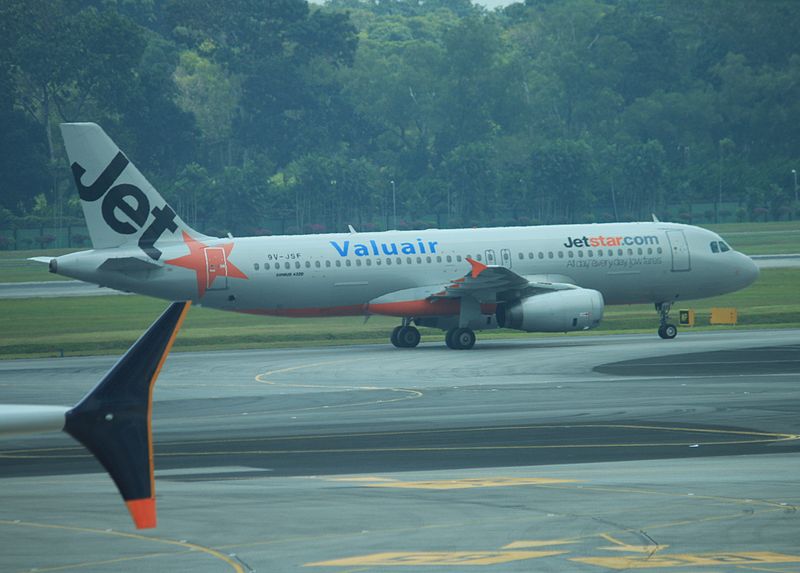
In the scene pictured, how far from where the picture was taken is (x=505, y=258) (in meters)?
52.4

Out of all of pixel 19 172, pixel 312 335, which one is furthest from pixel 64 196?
pixel 312 335

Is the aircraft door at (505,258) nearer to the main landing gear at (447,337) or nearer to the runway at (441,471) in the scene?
the main landing gear at (447,337)

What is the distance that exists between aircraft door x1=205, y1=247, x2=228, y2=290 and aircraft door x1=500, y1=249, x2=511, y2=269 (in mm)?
9619

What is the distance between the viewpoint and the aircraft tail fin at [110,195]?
158 feet

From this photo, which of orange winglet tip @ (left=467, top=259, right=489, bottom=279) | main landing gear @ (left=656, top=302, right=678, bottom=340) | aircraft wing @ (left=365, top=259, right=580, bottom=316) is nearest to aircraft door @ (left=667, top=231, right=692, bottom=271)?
main landing gear @ (left=656, top=302, right=678, bottom=340)

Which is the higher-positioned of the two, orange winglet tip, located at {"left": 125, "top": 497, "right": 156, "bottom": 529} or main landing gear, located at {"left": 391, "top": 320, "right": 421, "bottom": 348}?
orange winglet tip, located at {"left": 125, "top": 497, "right": 156, "bottom": 529}

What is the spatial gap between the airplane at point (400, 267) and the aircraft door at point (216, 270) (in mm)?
46

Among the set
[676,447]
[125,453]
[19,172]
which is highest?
[19,172]

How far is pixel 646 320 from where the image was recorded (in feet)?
203

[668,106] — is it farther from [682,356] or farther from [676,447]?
[676,447]

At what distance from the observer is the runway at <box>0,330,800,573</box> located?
1897cm

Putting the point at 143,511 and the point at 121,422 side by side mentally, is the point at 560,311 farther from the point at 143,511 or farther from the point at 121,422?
the point at 143,511

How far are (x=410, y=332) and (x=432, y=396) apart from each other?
14833mm

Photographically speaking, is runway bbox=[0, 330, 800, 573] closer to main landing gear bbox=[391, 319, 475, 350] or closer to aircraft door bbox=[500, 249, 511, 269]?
main landing gear bbox=[391, 319, 475, 350]
